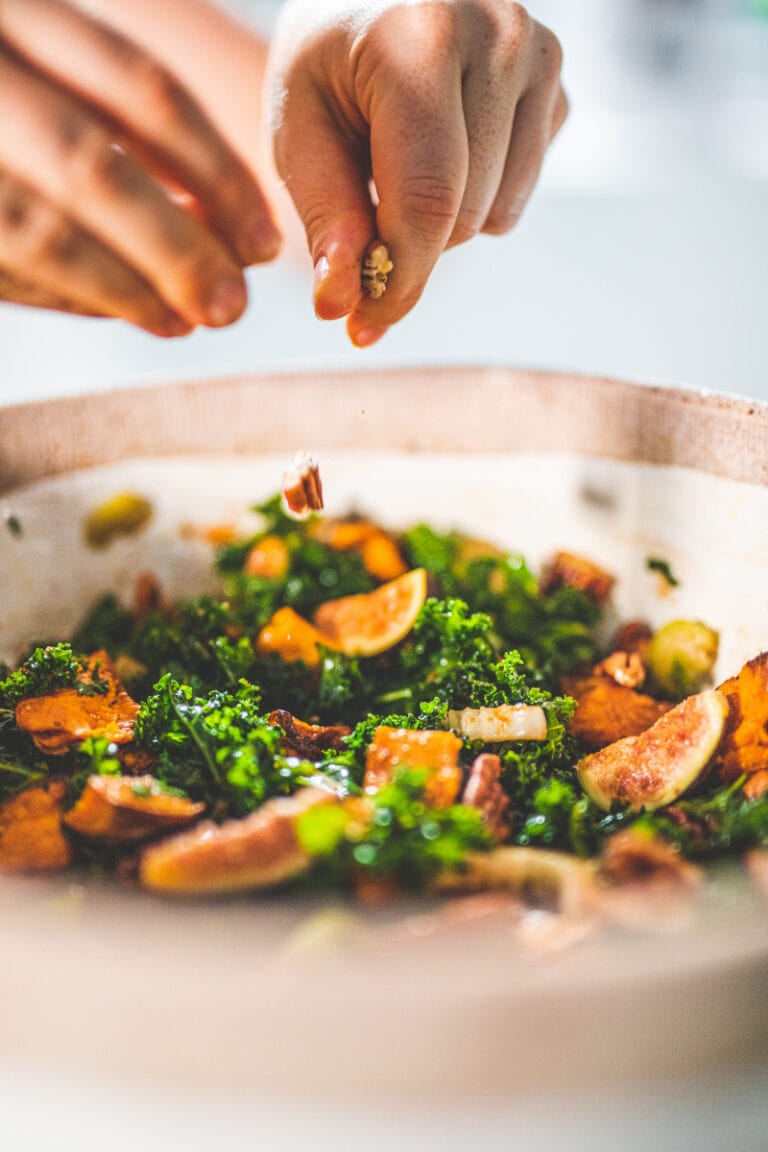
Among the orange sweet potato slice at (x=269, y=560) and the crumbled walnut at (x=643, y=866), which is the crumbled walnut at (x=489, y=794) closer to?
the crumbled walnut at (x=643, y=866)

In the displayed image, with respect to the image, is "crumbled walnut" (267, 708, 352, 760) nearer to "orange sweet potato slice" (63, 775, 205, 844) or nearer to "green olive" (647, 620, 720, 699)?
"orange sweet potato slice" (63, 775, 205, 844)

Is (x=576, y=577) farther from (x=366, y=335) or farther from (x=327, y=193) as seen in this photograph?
Answer: (x=327, y=193)

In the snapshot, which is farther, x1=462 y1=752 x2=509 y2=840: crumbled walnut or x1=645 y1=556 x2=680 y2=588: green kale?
x1=645 y1=556 x2=680 y2=588: green kale

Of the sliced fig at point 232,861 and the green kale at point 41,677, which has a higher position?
the sliced fig at point 232,861

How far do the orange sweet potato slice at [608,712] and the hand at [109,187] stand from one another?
1216 mm

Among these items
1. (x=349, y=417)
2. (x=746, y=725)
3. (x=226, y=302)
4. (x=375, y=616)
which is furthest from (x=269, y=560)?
(x=746, y=725)

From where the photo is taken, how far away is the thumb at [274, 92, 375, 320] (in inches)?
63.9

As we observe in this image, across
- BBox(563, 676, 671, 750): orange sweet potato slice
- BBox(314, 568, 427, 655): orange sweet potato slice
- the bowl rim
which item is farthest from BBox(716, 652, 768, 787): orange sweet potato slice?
BBox(314, 568, 427, 655): orange sweet potato slice

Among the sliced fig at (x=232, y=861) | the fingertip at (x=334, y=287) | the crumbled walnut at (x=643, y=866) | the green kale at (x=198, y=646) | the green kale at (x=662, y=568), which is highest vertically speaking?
the fingertip at (x=334, y=287)

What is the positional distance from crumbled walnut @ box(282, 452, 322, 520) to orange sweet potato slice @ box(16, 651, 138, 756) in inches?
21.2

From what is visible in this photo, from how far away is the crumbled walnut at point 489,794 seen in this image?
1.36 meters

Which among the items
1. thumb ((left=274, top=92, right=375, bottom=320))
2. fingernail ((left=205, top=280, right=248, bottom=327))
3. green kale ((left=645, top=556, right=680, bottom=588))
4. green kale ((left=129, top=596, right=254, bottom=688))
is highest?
thumb ((left=274, top=92, right=375, bottom=320))

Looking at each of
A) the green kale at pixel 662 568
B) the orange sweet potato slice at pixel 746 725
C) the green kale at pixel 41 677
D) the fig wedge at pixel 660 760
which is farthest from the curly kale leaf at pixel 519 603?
the green kale at pixel 41 677

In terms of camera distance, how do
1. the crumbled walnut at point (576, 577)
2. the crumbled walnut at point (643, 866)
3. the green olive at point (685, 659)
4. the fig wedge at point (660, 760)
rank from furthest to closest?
1. the crumbled walnut at point (576, 577)
2. the green olive at point (685, 659)
3. the fig wedge at point (660, 760)
4. the crumbled walnut at point (643, 866)
